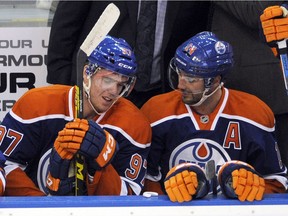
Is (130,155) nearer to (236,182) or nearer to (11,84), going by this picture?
(236,182)

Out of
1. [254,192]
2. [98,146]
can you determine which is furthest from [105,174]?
[254,192]

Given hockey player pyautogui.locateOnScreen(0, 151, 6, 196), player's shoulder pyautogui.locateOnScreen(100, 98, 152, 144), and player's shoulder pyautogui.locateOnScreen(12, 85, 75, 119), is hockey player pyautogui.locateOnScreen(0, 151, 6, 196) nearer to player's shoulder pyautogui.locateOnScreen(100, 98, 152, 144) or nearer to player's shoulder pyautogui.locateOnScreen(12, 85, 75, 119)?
player's shoulder pyautogui.locateOnScreen(12, 85, 75, 119)

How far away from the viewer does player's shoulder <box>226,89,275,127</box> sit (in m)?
2.98

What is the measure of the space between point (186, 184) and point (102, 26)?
1.96 feet

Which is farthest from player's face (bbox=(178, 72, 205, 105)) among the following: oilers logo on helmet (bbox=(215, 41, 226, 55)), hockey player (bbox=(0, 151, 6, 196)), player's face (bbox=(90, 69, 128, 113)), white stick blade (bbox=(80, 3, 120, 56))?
hockey player (bbox=(0, 151, 6, 196))

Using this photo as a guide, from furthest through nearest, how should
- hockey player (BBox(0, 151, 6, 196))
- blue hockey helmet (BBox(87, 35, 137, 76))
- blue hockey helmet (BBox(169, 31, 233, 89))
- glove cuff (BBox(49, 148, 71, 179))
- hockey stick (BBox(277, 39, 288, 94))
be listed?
blue hockey helmet (BBox(169, 31, 233, 89))
blue hockey helmet (BBox(87, 35, 137, 76))
hockey stick (BBox(277, 39, 288, 94))
glove cuff (BBox(49, 148, 71, 179))
hockey player (BBox(0, 151, 6, 196))

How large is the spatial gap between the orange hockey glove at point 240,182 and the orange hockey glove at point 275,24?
0.51 m

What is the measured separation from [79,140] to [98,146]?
2.6 inches

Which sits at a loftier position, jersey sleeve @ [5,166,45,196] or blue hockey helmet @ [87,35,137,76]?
blue hockey helmet @ [87,35,137,76]

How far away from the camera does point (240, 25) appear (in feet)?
10.6

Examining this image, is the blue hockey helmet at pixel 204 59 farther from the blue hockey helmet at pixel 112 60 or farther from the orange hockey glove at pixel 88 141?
the orange hockey glove at pixel 88 141

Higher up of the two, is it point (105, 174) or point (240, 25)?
point (240, 25)

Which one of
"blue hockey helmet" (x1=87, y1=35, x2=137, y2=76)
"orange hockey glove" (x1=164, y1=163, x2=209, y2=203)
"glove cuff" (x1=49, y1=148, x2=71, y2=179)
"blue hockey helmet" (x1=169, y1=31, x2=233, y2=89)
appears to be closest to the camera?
"orange hockey glove" (x1=164, y1=163, x2=209, y2=203)

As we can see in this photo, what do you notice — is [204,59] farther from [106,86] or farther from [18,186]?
[18,186]
